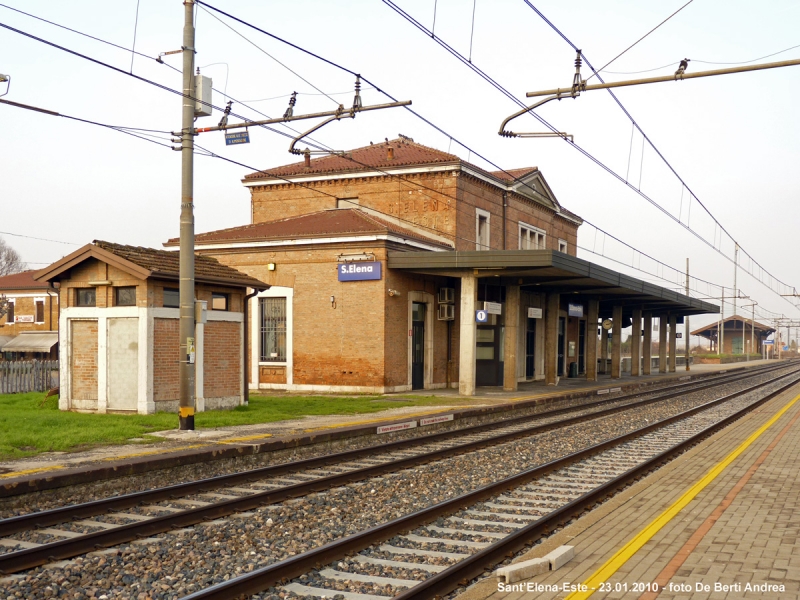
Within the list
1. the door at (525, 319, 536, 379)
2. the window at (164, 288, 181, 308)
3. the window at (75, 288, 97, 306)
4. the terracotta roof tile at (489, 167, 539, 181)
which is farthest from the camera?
the terracotta roof tile at (489, 167, 539, 181)

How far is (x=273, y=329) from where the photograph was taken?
1118 inches

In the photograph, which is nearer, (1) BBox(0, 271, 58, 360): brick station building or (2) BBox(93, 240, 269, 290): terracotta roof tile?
(2) BBox(93, 240, 269, 290): terracotta roof tile

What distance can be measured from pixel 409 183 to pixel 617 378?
17957 mm

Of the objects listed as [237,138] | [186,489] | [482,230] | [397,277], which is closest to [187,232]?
[237,138]

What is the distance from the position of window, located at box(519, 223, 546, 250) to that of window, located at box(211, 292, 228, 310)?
23002 millimetres

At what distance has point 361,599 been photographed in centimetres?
605

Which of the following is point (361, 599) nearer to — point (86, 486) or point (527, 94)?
point (86, 486)

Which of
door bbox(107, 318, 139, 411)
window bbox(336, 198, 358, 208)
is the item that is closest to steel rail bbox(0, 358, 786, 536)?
door bbox(107, 318, 139, 411)

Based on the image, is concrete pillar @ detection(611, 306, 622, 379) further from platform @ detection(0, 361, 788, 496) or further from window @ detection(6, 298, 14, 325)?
window @ detection(6, 298, 14, 325)

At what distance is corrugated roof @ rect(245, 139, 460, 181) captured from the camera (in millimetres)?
34966

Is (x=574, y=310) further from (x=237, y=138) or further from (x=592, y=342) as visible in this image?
(x=237, y=138)

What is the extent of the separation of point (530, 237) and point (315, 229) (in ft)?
53.4

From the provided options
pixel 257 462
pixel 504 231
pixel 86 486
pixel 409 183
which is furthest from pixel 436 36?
pixel 504 231

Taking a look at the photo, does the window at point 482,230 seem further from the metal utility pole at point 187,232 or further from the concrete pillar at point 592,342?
the metal utility pole at point 187,232
